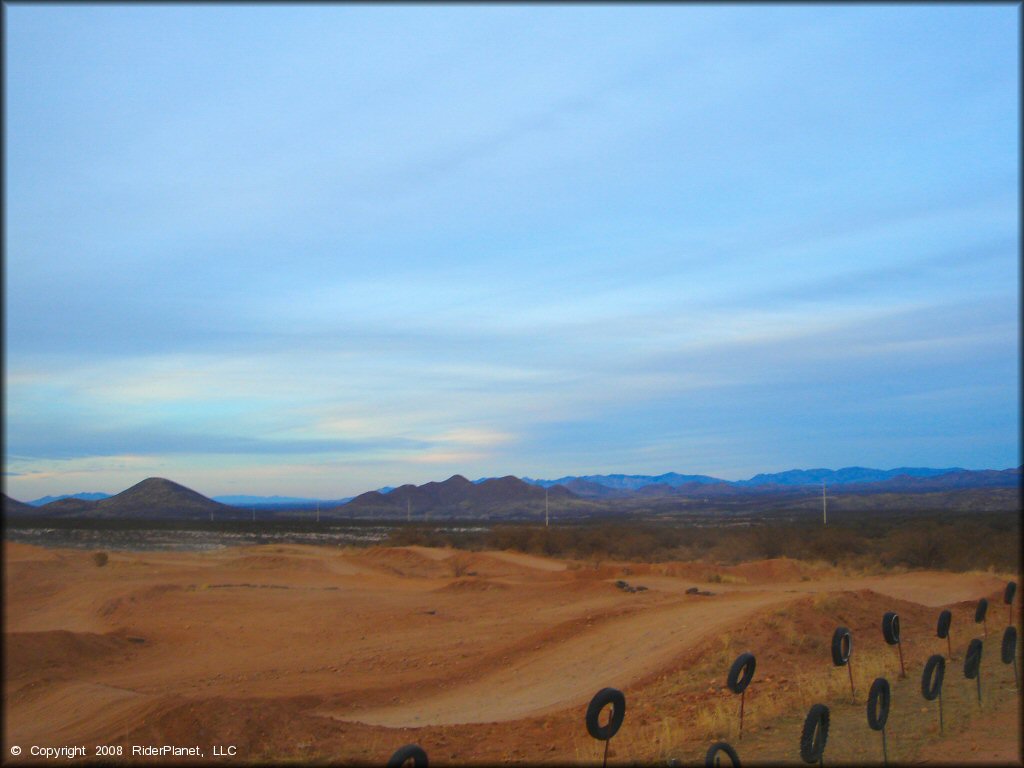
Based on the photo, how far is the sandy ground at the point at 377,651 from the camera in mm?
11680

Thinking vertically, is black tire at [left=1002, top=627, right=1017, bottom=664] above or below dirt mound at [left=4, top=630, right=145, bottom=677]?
above

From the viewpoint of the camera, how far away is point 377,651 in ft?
66.5

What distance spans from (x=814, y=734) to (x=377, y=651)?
13.7 m

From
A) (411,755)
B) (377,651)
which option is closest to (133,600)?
(377,651)

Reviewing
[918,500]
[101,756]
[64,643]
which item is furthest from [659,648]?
[918,500]

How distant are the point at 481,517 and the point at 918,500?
66.7m

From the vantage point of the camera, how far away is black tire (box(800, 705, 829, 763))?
8.15 m

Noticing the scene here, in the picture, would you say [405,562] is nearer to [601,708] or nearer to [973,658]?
[973,658]

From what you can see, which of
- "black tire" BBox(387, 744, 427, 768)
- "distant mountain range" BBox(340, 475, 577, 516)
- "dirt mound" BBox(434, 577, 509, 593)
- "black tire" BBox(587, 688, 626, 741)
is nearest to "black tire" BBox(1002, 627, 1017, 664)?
"black tire" BBox(587, 688, 626, 741)

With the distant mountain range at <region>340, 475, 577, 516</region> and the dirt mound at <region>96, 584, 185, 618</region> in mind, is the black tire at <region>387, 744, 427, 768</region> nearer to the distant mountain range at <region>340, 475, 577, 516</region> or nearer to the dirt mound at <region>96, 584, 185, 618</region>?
the dirt mound at <region>96, 584, 185, 618</region>

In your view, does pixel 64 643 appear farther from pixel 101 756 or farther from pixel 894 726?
pixel 894 726

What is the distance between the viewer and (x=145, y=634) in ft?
74.5

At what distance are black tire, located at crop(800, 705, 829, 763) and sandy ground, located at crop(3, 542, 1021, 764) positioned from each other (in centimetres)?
183

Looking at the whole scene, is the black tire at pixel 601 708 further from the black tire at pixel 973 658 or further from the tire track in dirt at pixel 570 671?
the black tire at pixel 973 658
